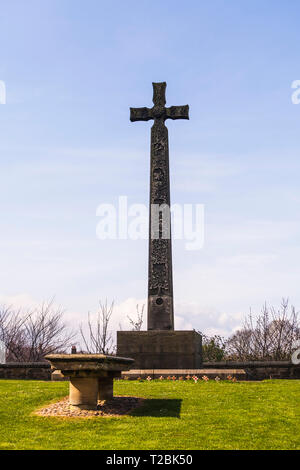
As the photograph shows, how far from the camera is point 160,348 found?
1712cm

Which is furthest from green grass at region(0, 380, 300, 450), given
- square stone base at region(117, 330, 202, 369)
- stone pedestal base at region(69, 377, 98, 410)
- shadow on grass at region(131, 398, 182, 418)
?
square stone base at region(117, 330, 202, 369)

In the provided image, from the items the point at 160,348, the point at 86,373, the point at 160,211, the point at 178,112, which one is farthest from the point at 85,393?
the point at 178,112

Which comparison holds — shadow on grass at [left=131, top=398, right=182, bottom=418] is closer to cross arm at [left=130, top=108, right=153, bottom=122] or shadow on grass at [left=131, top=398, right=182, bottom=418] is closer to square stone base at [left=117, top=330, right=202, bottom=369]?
square stone base at [left=117, top=330, right=202, bottom=369]

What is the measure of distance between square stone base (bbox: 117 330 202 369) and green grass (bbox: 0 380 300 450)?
441cm

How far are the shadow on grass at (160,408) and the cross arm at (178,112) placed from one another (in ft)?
39.0

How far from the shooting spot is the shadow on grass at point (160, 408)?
9.65 m

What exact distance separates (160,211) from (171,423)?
1064 cm

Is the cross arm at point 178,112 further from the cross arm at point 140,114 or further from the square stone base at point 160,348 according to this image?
the square stone base at point 160,348

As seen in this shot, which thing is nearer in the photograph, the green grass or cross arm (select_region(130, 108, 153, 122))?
the green grass

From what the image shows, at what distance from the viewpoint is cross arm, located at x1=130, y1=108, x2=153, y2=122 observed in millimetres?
20109

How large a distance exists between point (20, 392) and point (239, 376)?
6259 mm

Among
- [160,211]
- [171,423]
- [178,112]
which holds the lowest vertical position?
[171,423]

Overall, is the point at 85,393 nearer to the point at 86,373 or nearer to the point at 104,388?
the point at 86,373

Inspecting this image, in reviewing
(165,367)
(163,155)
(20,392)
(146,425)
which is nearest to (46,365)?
(165,367)
